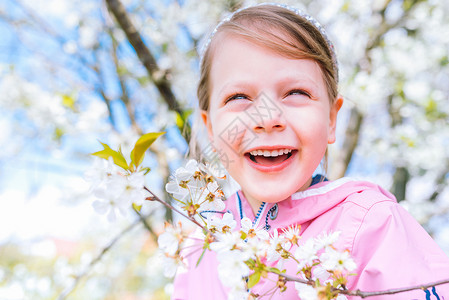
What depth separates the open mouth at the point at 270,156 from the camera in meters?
0.77

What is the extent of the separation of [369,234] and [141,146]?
41cm

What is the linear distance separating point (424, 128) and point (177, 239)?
92.3 inches

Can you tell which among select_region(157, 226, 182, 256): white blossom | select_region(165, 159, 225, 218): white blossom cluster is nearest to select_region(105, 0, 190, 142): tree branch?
select_region(165, 159, 225, 218): white blossom cluster

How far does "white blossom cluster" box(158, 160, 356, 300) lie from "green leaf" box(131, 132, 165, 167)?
9 centimetres

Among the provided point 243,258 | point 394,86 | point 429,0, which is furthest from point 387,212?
point 429,0

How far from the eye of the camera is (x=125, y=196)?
0.52 m

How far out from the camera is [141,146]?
21.7 inches

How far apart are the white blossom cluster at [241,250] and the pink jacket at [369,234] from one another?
78mm

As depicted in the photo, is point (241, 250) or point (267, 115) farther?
point (267, 115)

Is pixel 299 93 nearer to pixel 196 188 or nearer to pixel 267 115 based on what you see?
pixel 267 115

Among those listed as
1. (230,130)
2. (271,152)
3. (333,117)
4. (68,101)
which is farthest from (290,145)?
(68,101)

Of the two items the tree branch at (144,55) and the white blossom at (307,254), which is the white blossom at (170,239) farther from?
the tree branch at (144,55)

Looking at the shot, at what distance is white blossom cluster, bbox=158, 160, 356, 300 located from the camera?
1.58ft

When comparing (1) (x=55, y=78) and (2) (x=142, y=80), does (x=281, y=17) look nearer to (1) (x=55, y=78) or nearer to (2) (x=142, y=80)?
(2) (x=142, y=80)
